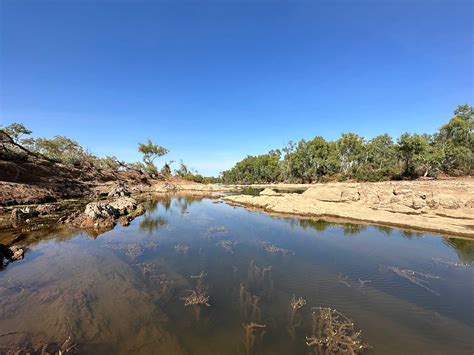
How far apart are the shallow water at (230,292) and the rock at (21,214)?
5.83m

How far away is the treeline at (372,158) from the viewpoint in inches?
2367

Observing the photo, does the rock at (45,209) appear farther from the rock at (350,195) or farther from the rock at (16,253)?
the rock at (350,195)

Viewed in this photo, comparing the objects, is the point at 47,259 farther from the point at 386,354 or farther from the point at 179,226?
the point at 386,354

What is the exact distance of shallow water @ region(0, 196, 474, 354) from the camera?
6.13 meters

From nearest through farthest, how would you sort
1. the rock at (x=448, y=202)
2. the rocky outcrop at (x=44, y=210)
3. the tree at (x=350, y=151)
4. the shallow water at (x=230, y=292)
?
the shallow water at (x=230, y=292)
the rocky outcrop at (x=44, y=210)
the rock at (x=448, y=202)
the tree at (x=350, y=151)

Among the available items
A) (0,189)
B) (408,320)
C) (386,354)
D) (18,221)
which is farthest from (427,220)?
(0,189)

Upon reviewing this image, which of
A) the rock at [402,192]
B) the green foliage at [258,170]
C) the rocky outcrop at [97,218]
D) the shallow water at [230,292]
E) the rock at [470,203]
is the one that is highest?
the green foliage at [258,170]

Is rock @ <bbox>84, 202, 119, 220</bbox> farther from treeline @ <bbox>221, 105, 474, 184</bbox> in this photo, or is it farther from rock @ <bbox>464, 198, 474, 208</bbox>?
treeline @ <bbox>221, 105, 474, 184</bbox>

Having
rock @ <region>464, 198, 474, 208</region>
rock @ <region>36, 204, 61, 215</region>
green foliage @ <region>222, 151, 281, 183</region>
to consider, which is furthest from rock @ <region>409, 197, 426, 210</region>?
green foliage @ <region>222, 151, 281, 183</region>

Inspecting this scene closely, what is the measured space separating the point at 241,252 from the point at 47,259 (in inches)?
400

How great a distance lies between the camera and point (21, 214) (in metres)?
18.5

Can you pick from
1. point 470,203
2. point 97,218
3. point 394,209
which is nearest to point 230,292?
point 97,218

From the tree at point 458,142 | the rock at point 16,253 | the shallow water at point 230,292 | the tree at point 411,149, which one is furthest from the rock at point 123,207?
the tree at point 458,142

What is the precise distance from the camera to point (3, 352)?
17.8 ft
